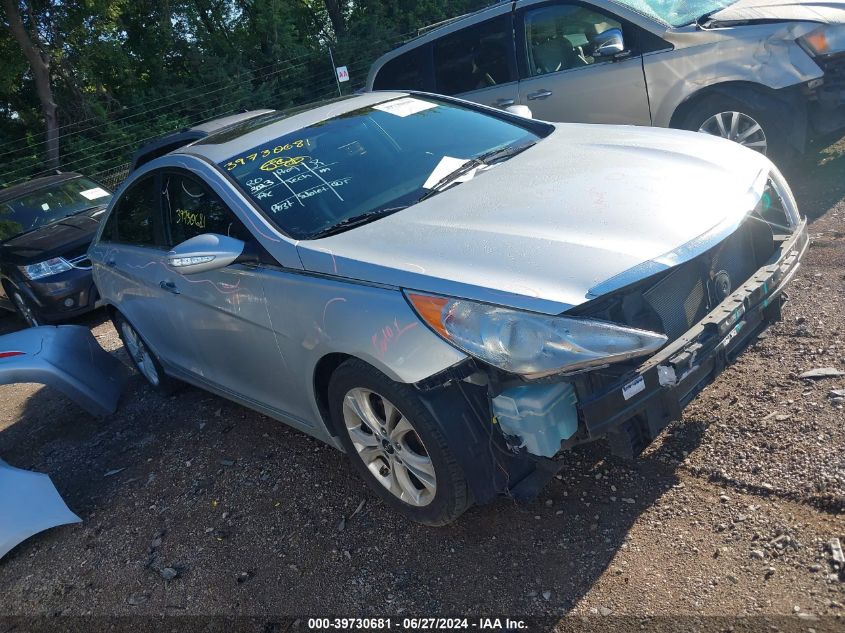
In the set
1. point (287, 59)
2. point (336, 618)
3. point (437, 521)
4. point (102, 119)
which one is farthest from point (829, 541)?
point (287, 59)

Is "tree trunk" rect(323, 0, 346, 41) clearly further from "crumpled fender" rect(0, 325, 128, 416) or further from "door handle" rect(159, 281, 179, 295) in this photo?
"door handle" rect(159, 281, 179, 295)

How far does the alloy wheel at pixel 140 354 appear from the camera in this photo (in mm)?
5273

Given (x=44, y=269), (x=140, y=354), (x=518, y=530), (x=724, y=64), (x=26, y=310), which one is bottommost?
(x=518, y=530)

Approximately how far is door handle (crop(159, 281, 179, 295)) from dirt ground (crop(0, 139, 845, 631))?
940 mm

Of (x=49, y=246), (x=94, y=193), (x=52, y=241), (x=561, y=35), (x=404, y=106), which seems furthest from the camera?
(x=94, y=193)

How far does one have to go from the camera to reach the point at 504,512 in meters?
3.21

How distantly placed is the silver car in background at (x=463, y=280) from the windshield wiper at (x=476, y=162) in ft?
0.05

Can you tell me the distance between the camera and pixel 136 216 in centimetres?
479

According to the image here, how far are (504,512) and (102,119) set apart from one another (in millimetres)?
14167

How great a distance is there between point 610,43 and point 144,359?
437 cm

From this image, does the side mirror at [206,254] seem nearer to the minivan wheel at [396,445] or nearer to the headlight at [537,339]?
the minivan wheel at [396,445]

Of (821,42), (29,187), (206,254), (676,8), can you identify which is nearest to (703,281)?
(206,254)

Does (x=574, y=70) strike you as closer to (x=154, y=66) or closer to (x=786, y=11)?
(x=786, y=11)

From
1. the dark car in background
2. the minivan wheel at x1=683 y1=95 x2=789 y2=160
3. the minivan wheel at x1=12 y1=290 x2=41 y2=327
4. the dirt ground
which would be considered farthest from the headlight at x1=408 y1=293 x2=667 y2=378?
the minivan wheel at x1=12 y1=290 x2=41 y2=327
